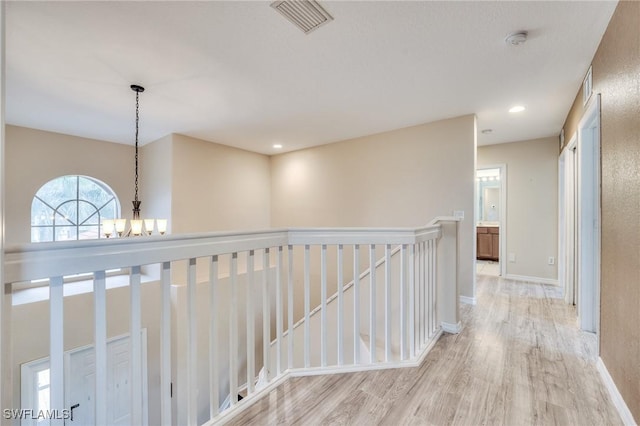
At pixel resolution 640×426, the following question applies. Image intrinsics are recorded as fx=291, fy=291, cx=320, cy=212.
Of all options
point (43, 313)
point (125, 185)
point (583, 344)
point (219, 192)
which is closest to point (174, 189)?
point (219, 192)

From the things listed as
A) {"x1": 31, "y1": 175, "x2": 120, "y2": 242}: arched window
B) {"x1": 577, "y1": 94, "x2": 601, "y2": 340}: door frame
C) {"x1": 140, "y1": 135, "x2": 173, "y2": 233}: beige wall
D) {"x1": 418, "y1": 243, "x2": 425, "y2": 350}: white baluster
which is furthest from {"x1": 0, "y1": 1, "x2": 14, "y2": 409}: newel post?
{"x1": 31, "y1": 175, "x2": 120, "y2": 242}: arched window

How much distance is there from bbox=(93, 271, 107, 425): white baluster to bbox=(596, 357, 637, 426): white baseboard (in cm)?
243

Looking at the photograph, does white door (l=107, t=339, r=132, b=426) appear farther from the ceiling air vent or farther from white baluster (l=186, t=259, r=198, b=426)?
the ceiling air vent

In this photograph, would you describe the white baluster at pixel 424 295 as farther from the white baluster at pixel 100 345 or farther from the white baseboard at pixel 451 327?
the white baluster at pixel 100 345

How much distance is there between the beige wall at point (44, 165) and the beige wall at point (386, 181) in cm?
265

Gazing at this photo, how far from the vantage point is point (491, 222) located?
684cm

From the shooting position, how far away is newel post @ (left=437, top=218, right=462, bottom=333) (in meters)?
2.61

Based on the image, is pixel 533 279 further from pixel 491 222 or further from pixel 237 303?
pixel 237 303

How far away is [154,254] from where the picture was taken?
1.25 metres

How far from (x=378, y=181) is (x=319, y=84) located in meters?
2.08

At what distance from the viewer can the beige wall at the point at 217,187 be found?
447 centimetres

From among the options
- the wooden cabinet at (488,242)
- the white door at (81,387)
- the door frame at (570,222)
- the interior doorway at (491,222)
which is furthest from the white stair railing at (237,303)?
the wooden cabinet at (488,242)

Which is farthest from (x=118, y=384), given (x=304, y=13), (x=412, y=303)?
(x=304, y=13)

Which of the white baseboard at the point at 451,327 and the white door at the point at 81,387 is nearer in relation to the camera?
the white baseboard at the point at 451,327
